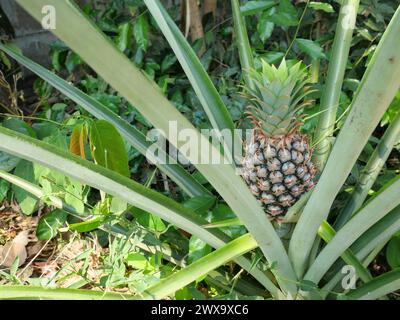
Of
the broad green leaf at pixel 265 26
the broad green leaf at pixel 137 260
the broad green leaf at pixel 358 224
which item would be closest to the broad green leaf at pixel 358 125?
the broad green leaf at pixel 358 224

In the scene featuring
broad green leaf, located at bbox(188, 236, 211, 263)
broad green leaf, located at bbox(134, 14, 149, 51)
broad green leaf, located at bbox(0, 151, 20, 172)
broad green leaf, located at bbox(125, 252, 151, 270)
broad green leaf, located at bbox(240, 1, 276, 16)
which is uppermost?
broad green leaf, located at bbox(134, 14, 149, 51)

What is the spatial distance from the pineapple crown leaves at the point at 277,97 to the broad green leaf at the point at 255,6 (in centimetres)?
37

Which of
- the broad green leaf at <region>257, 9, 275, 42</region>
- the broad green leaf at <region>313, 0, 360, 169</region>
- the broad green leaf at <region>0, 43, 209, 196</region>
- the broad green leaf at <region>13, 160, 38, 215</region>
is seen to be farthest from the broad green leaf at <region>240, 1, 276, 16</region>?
the broad green leaf at <region>13, 160, 38, 215</region>

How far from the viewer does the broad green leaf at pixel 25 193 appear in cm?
112

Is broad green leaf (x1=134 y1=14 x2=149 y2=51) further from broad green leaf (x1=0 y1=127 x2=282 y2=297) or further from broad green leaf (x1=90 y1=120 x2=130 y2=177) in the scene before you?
broad green leaf (x1=0 y1=127 x2=282 y2=297)

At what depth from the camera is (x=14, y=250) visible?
1225mm

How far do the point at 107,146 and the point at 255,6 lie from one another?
525 mm

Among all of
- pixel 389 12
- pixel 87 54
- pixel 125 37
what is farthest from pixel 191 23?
pixel 87 54

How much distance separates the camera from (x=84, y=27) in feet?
1.21

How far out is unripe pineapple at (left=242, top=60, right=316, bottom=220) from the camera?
30.3 inches

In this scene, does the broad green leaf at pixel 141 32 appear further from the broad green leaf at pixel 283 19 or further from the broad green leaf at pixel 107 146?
the broad green leaf at pixel 107 146

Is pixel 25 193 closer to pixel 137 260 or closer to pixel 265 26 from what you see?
pixel 137 260
